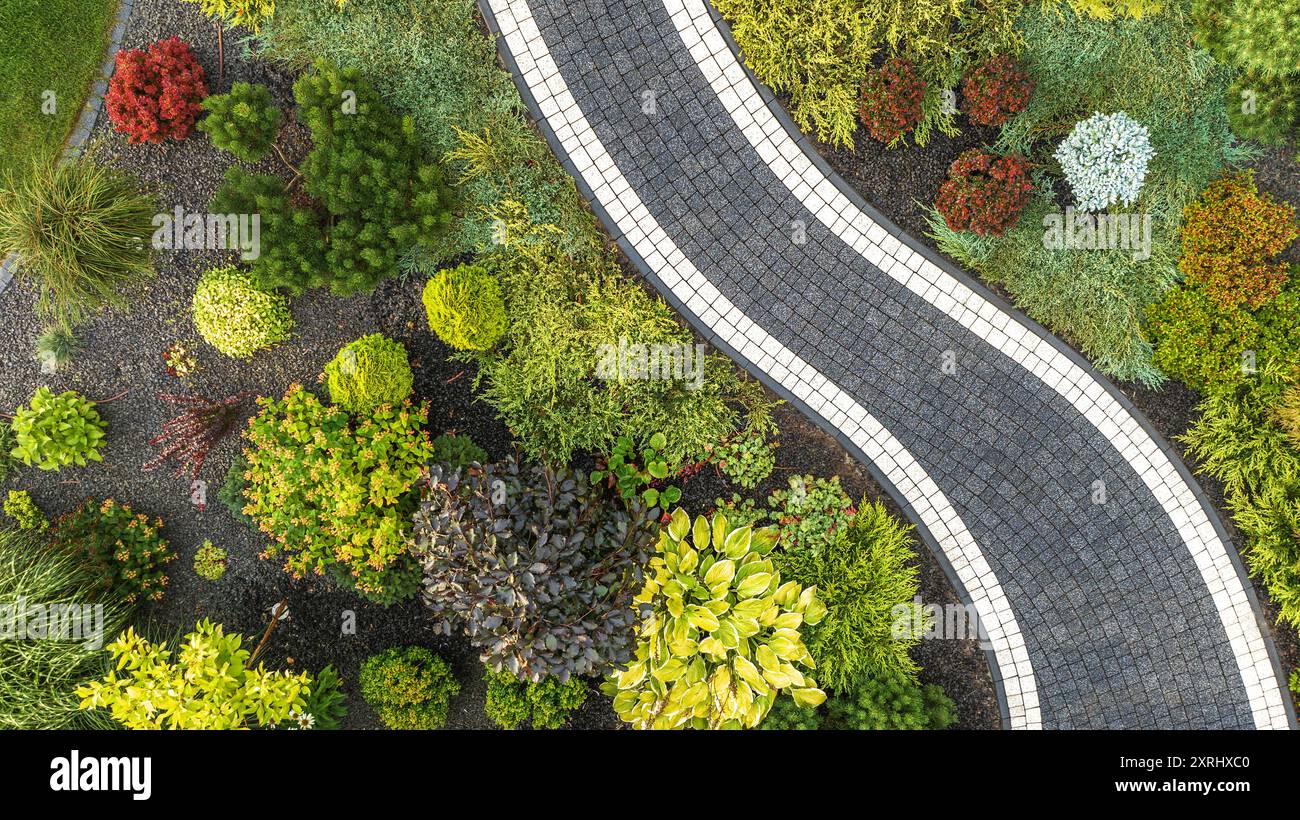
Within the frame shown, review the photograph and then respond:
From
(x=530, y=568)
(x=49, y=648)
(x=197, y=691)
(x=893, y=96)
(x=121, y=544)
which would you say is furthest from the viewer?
(x=121, y=544)

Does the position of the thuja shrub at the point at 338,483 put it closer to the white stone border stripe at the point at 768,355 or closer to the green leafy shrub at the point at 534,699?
the green leafy shrub at the point at 534,699

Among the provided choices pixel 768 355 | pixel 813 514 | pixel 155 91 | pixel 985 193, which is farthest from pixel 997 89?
pixel 155 91

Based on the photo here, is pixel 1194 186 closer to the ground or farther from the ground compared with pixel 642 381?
farther from the ground

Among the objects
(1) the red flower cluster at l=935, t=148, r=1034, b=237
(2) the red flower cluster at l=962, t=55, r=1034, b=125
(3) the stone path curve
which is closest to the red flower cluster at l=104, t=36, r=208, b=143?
(3) the stone path curve

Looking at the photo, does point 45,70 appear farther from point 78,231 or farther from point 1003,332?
point 1003,332

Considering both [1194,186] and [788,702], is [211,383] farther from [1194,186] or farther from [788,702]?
[1194,186]
